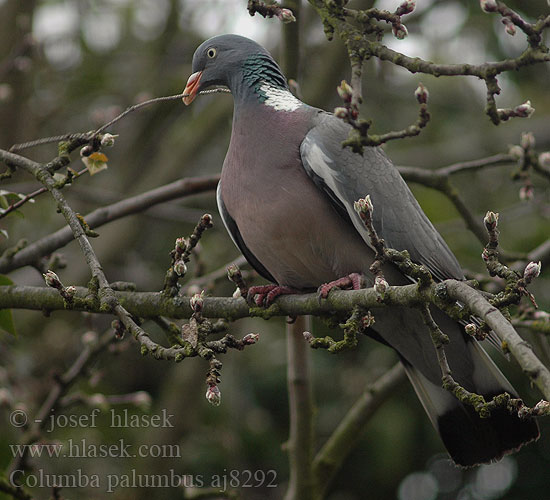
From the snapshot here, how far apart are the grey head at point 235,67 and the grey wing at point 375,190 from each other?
0.37 m

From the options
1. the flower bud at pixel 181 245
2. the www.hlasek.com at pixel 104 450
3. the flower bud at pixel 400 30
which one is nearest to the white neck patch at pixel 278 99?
the flower bud at pixel 400 30

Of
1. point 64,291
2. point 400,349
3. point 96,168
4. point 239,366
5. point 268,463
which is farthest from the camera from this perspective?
point 239,366

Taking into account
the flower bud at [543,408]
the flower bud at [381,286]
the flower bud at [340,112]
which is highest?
the flower bud at [340,112]

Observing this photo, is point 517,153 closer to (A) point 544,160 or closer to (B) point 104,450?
Result: (A) point 544,160

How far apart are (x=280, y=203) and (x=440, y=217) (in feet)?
10.4

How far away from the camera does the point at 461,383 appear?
3592 mm

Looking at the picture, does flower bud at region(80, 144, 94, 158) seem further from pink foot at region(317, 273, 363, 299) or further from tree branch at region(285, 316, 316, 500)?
tree branch at region(285, 316, 316, 500)

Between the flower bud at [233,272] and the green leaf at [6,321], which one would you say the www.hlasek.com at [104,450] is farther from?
the flower bud at [233,272]

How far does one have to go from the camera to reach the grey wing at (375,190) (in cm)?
331

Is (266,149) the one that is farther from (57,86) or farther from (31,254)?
(57,86)

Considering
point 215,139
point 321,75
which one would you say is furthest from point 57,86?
point 321,75

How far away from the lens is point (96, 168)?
2.86 m

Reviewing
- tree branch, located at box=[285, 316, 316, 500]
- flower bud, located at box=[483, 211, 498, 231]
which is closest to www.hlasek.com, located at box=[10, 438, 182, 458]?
tree branch, located at box=[285, 316, 316, 500]

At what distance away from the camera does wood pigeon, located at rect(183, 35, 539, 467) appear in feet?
10.9
